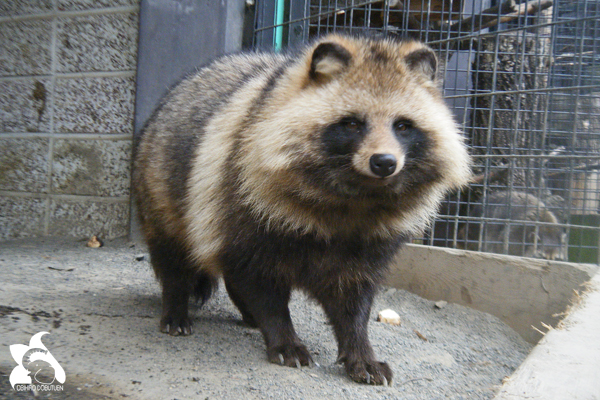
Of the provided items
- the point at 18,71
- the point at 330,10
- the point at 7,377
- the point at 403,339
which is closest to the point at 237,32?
the point at 330,10

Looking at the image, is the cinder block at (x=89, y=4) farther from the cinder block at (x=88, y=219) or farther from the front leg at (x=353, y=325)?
the front leg at (x=353, y=325)

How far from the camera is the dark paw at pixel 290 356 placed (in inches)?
108

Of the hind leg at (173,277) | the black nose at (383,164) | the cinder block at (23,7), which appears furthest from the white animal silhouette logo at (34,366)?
the cinder block at (23,7)

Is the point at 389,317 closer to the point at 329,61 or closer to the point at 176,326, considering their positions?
the point at 176,326

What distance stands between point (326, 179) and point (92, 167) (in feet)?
11.2

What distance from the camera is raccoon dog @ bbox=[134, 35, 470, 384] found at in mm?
2484

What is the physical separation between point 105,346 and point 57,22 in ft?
12.2

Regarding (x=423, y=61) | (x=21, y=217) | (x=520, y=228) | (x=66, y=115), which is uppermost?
(x=423, y=61)

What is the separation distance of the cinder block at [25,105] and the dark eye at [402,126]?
156 inches

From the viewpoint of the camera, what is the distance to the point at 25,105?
5.40 metres

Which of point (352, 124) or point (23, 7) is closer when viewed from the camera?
point (352, 124)

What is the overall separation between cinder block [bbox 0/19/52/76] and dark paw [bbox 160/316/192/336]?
326 cm

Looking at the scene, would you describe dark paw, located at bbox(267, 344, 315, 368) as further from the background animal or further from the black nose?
the background animal

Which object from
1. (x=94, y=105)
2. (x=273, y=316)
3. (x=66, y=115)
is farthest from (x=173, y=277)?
(x=66, y=115)
